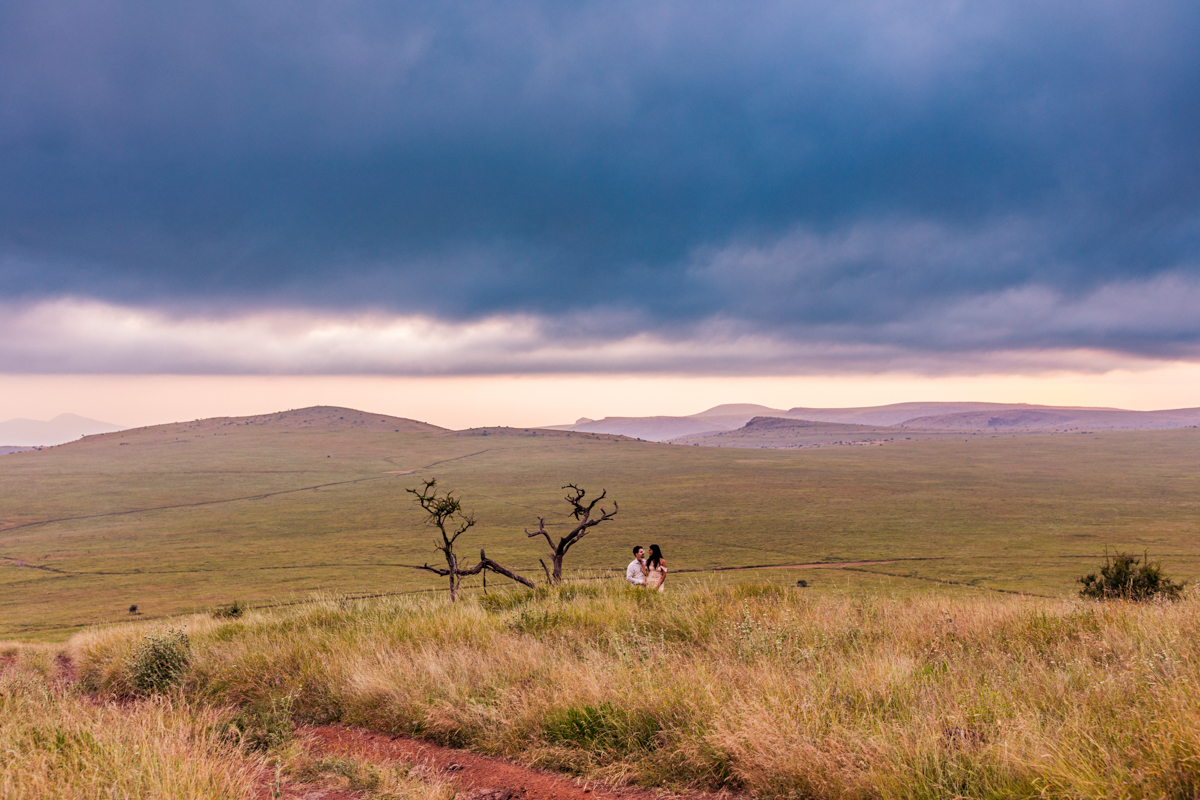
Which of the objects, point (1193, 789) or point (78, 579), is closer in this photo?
point (1193, 789)

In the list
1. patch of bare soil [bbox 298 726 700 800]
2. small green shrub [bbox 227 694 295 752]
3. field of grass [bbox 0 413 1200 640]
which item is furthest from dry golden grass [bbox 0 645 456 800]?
field of grass [bbox 0 413 1200 640]

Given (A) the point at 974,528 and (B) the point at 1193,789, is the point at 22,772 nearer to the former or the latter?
(B) the point at 1193,789

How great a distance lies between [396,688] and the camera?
7617mm

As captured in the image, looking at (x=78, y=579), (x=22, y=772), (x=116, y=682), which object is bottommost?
(x=78, y=579)

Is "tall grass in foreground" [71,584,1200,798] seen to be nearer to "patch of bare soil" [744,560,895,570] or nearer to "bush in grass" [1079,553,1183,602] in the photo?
"bush in grass" [1079,553,1183,602]

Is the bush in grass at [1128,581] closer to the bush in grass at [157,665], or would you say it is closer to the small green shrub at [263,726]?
the small green shrub at [263,726]

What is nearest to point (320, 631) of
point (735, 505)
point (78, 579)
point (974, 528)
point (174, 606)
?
point (174, 606)

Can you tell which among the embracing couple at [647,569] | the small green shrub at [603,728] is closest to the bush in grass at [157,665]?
the small green shrub at [603,728]

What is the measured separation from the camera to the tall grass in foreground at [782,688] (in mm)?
4574

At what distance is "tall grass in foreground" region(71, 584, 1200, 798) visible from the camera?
457cm

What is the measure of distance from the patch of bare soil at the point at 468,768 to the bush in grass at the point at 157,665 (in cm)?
364

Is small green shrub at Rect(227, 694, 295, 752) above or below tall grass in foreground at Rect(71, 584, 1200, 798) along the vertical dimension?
below

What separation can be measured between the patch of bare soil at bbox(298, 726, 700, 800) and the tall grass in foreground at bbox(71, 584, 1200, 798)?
6.1 inches

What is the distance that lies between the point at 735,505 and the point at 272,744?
342 ft
